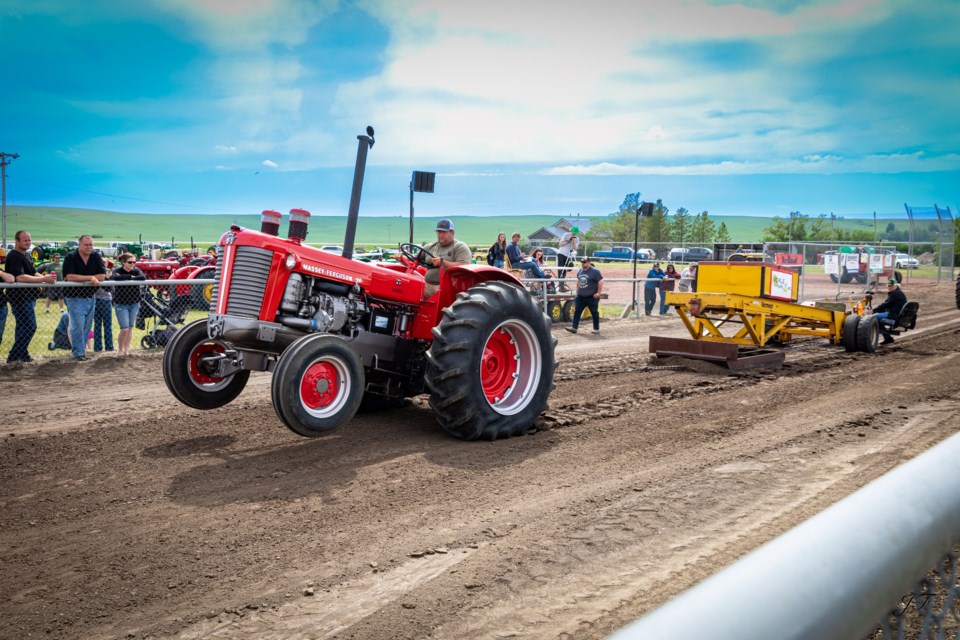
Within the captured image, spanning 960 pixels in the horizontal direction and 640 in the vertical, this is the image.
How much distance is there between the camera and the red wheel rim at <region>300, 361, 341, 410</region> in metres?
5.51

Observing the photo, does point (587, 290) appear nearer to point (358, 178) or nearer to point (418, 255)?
point (418, 255)

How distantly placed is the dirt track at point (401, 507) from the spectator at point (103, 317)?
2640 mm

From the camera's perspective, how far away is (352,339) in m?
6.37

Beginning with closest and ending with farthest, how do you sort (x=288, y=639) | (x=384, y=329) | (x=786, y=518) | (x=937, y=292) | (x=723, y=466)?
(x=288, y=639) → (x=786, y=518) → (x=723, y=466) → (x=384, y=329) → (x=937, y=292)

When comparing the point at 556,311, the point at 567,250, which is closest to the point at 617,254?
the point at 567,250

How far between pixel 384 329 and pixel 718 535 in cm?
349

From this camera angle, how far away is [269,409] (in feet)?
24.3

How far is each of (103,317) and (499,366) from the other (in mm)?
7180

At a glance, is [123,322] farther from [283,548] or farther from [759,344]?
[759,344]

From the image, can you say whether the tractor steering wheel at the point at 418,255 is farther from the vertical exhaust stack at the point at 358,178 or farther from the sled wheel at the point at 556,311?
Answer: the sled wheel at the point at 556,311

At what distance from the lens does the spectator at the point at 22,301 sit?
9.90 metres

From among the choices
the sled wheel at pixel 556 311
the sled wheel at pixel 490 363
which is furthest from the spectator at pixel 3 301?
the sled wheel at pixel 556 311

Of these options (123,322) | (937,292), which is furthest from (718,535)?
(937,292)

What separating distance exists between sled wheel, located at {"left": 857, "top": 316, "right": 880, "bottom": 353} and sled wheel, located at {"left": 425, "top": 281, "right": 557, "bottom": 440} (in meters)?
7.94
